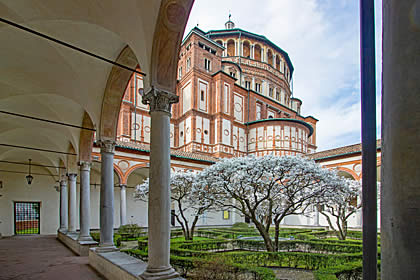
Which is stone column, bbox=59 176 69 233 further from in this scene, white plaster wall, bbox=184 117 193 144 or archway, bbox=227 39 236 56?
archway, bbox=227 39 236 56

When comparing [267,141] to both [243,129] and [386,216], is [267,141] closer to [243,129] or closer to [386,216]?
[243,129]

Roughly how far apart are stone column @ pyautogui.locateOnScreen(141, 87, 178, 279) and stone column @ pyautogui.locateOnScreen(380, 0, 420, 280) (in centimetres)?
336

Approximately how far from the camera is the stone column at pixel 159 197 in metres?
3.97

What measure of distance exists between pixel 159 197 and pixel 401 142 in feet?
11.6

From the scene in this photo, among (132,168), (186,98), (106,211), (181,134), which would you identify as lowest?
(106,211)

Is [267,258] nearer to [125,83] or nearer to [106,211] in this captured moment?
[106,211]

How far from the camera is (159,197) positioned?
4070 millimetres

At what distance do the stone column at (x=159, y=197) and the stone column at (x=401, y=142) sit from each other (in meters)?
3.36

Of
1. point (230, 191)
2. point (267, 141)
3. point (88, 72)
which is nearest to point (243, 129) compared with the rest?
point (267, 141)

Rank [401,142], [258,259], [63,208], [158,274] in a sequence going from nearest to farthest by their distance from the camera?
[401,142] < [158,274] < [258,259] < [63,208]

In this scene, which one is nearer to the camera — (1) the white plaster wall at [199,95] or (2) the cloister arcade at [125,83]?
(2) the cloister arcade at [125,83]

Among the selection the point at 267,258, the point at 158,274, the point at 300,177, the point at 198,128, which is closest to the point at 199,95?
the point at 198,128

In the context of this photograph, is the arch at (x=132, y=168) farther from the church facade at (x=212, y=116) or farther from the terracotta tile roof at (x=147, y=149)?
the church facade at (x=212, y=116)

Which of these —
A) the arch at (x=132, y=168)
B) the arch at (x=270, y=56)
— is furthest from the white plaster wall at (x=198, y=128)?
the arch at (x=270, y=56)
